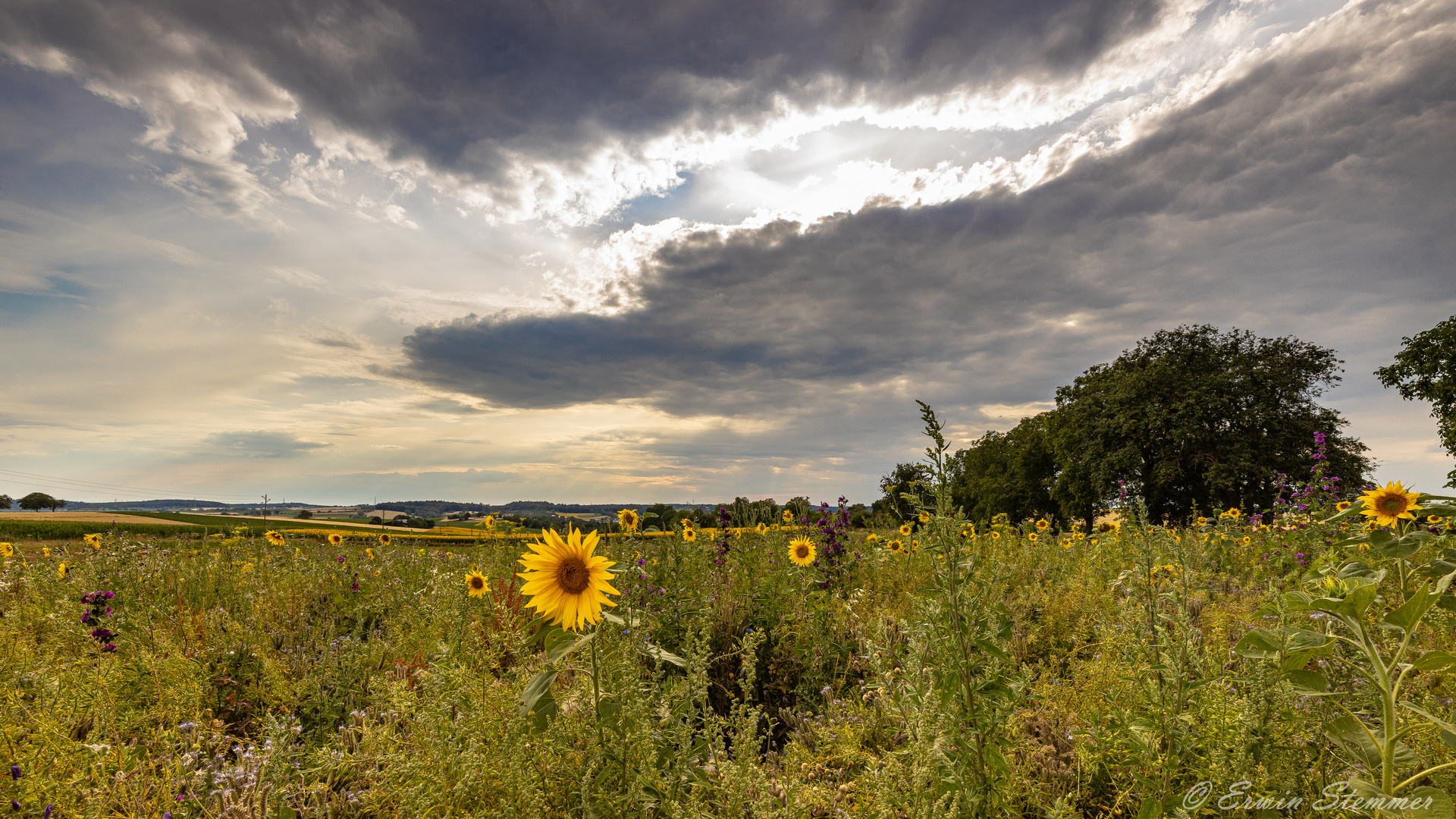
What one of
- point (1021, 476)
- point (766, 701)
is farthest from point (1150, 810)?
point (1021, 476)

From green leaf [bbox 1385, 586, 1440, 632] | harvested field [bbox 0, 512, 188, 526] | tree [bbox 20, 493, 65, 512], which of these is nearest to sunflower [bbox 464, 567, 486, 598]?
green leaf [bbox 1385, 586, 1440, 632]

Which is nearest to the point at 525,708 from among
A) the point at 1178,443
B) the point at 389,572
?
the point at 389,572

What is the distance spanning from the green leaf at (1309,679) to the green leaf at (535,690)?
2.19m

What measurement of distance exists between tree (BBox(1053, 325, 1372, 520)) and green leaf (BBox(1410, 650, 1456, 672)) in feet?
87.1

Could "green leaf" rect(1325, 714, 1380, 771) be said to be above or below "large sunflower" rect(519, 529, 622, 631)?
below

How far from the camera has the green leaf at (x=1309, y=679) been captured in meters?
1.68

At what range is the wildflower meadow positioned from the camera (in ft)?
6.07

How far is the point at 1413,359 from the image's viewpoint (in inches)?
998

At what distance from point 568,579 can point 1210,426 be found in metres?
32.7

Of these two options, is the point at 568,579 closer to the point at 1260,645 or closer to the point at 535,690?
the point at 535,690

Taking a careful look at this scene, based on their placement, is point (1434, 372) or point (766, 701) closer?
point (766, 701)

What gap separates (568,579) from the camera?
2.32 m

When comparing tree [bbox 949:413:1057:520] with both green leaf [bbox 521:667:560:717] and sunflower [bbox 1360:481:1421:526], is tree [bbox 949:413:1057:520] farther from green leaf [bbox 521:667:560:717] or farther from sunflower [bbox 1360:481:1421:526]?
green leaf [bbox 521:667:560:717]

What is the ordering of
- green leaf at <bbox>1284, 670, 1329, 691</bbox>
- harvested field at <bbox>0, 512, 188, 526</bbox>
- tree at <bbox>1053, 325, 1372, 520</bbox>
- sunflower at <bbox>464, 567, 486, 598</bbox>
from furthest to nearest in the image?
tree at <bbox>1053, 325, 1372, 520</bbox> → harvested field at <bbox>0, 512, 188, 526</bbox> → sunflower at <bbox>464, 567, 486, 598</bbox> → green leaf at <bbox>1284, 670, 1329, 691</bbox>
